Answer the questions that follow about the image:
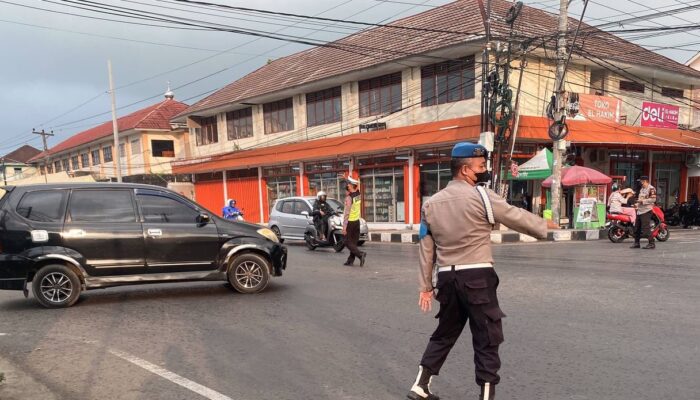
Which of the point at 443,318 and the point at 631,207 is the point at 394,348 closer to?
the point at 443,318

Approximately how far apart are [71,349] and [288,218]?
10.7 metres

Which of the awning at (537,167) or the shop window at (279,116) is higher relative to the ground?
the shop window at (279,116)

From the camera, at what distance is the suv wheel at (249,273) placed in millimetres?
6848

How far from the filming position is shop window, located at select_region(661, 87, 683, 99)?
74.2 ft

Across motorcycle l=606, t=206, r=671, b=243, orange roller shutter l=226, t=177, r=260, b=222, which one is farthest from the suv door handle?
orange roller shutter l=226, t=177, r=260, b=222

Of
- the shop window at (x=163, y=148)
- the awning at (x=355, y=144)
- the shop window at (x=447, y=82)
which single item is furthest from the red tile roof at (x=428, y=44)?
the shop window at (x=163, y=148)

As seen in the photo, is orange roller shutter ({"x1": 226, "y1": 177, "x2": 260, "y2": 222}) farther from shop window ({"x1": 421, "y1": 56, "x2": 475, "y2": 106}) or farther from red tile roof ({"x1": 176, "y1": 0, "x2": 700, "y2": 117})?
shop window ({"x1": 421, "y1": 56, "x2": 475, "y2": 106})

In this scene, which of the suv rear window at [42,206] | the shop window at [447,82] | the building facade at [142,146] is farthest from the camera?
the building facade at [142,146]

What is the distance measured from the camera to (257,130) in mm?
25656

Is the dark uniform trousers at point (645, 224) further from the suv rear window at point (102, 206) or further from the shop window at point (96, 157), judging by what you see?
the shop window at point (96, 157)

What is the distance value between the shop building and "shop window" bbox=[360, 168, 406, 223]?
5 centimetres

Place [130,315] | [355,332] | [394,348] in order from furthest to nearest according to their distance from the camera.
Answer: [130,315] < [355,332] < [394,348]

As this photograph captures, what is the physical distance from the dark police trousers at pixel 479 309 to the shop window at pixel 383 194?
16.1 m

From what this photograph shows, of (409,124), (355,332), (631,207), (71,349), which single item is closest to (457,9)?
(409,124)
